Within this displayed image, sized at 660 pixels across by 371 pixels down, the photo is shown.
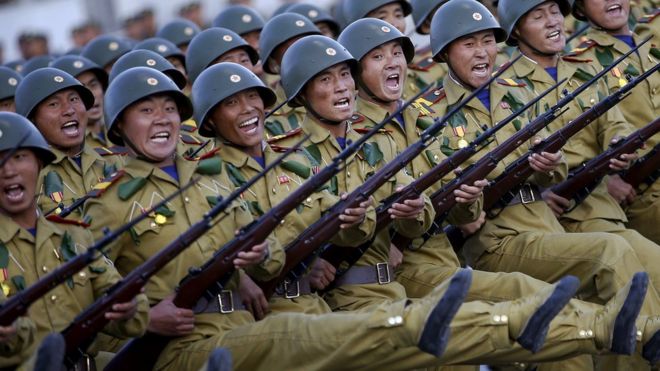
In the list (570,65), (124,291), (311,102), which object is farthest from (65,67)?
(124,291)

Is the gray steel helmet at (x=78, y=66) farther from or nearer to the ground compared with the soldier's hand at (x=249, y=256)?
farther from the ground

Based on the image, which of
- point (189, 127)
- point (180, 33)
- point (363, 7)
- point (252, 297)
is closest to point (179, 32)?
point (180, 33)

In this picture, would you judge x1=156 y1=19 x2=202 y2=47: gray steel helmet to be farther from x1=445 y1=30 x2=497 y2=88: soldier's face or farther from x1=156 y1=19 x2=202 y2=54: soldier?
x1=445 y1=30 x2=497 y2=88: soldier's face

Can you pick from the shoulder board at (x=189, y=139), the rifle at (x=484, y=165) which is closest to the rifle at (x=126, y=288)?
the rifle at (x=484, y=165)

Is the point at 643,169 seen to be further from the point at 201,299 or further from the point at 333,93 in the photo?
the point at 201,299

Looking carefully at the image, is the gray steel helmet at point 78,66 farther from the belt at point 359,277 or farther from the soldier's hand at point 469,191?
the soldier's hand at point 469,191

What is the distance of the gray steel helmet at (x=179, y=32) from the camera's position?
14891 mm

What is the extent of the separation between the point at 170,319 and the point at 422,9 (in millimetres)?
5514

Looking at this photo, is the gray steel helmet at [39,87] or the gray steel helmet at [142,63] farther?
the gray steel helmet at [142,63]

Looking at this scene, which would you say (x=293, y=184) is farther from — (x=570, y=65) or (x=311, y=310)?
(x=570, y=65)

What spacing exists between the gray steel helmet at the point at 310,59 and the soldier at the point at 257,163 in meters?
0.50

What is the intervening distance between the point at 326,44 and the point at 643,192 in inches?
107

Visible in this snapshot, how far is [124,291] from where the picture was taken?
8.23 meters

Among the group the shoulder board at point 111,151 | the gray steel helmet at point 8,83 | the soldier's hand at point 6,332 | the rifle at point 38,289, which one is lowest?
the soldier's hand at point 6,332
